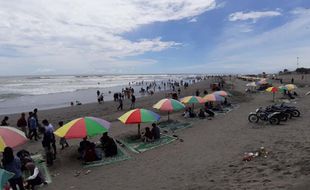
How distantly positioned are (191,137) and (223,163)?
4791 millimetres

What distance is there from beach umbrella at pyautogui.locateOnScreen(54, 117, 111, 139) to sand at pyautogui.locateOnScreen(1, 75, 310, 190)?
47.2 inches

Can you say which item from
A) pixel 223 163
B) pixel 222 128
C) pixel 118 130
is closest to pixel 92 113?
pixel 118 130

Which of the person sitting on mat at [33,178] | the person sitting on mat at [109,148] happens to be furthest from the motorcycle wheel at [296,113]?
the person sitting on mat at [33,178]

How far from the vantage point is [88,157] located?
11953 mm

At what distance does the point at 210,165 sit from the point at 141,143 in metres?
4.48

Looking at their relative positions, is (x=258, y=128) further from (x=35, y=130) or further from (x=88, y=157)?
(x=35, y=130)

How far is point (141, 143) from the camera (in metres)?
14.4

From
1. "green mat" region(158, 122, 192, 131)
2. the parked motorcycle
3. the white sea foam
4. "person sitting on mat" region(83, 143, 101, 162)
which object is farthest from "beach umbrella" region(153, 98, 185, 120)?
the white sea foam

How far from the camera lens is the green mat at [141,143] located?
13526 mm

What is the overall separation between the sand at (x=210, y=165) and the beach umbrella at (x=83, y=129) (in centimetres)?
120

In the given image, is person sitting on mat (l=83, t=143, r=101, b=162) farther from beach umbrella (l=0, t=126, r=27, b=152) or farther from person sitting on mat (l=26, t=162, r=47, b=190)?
beach umbrella (l=0, t=126, r=27, b=152)

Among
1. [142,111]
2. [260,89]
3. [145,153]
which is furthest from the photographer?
[260,89]

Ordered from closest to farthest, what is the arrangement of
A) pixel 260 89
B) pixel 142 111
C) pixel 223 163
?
pixel 223 163 → pixel 142 111 → pixel 260 89

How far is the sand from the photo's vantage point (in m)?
8.59
